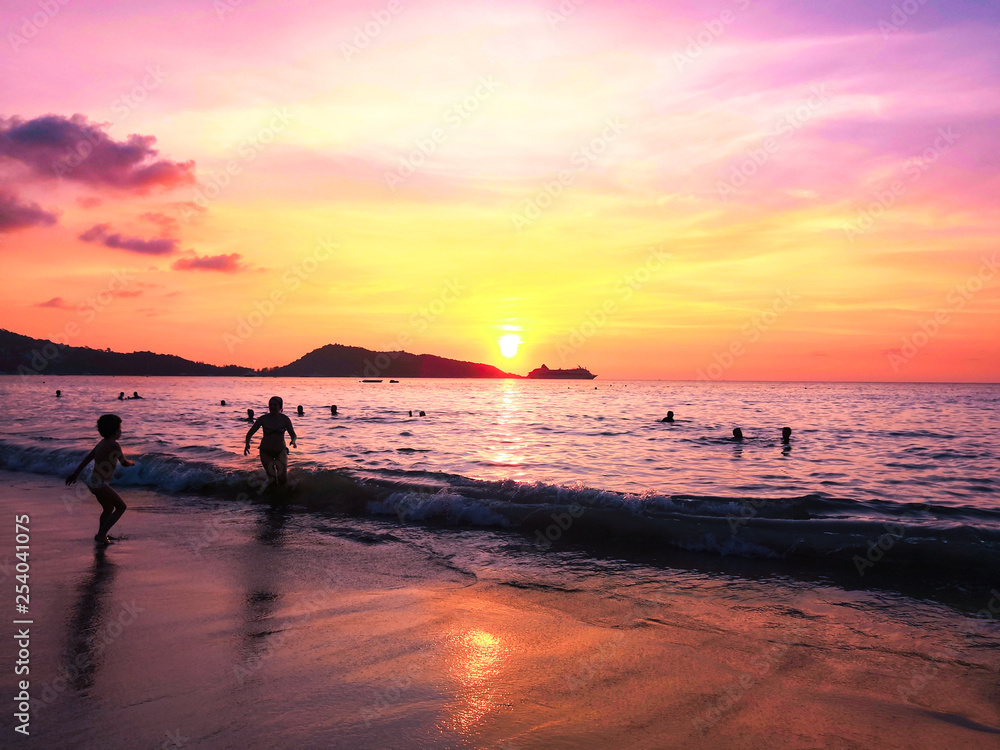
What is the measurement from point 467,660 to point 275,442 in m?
10.9

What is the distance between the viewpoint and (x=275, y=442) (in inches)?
583

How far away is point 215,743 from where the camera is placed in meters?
3.90

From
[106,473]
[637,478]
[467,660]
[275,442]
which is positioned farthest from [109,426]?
[637,478]

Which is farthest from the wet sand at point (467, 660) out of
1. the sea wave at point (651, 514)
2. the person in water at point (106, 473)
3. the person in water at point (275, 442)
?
the person in water at point (275, 442)

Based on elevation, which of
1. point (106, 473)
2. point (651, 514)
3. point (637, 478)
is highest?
point (106, 473)

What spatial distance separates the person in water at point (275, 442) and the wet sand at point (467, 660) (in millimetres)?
5794

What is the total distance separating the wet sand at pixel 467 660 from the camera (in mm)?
4246

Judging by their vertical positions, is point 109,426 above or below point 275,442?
above

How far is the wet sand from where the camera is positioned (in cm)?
425

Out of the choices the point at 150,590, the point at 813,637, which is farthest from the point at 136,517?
the point at 813,637

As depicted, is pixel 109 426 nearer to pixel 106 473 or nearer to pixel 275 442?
pixel 106 473

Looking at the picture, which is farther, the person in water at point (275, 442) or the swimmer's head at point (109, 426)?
the person in water at point (275, 442)

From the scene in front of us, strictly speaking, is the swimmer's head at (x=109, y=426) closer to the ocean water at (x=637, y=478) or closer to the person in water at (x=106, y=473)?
the person in water at (x=106, y=473)

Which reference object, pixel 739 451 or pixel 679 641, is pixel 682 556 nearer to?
pixel 679 641
